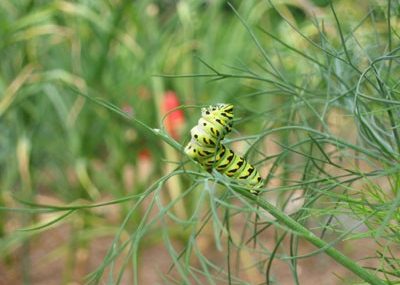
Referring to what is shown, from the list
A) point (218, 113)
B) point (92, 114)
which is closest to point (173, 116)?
point (92, 114)

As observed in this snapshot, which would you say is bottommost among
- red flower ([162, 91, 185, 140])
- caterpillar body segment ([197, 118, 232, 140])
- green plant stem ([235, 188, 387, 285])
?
green plant stem ([235, 188, 387, 285])

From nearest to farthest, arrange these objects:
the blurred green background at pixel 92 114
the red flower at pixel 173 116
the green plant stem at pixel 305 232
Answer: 1. the green plant stem at pixel 305 232
2. the blurred green background at pixel 92 114
3. the red flower at pixel 173 116

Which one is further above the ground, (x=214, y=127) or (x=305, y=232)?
(x=214, y=127)

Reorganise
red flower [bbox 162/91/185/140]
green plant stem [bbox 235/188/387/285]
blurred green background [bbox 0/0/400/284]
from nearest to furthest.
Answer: green plant stem [bbox 235/188/387/285] < blurred green background [bbox 0/0/400/284] < red flower [bbox 162/91/185/140]

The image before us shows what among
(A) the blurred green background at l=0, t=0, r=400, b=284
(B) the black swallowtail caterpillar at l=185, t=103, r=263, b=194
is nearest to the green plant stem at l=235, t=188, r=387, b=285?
(B) the black swallowtail caterpillar at l=185, t=103, r=263, b=194

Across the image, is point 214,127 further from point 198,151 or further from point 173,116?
point 173,116

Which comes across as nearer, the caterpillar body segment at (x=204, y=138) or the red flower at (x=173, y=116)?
the caterpillar body segment at (x=204, y=138)

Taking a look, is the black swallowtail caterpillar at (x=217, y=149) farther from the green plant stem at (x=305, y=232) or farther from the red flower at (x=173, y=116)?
the red flower at (x=173, y=116)

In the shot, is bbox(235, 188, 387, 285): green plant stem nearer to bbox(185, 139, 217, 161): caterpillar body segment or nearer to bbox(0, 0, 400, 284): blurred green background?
bbox(185, 139, 217, 161): caterpillar body segment

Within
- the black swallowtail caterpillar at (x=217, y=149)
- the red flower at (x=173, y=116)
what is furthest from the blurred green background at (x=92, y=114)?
the black swallowtail caterpillar at (x=217, y=149)
